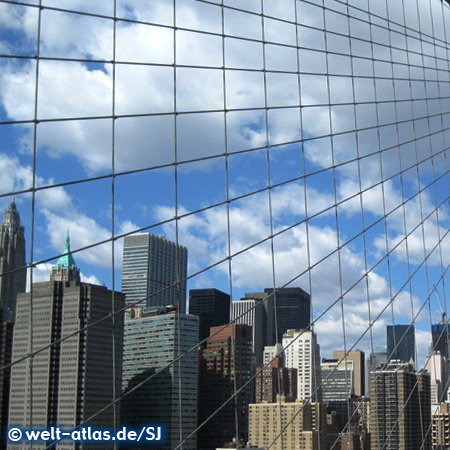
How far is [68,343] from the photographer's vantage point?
9820 millimetres

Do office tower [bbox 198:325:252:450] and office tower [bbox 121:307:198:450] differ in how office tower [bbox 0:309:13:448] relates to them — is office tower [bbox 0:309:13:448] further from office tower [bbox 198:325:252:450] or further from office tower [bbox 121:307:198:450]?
office tower [bbox 198:325:252:450]

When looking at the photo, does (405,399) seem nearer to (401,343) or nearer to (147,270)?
(401,343)

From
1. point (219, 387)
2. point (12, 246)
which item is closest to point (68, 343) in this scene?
point (12, 246)

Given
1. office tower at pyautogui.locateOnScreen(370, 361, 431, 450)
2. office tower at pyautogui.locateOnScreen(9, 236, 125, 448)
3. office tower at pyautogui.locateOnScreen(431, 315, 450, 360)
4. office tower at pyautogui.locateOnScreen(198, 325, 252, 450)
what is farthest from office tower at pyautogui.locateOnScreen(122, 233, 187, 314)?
office tower at pyautogui.locateOnScreen(431, 315, 450, 360)

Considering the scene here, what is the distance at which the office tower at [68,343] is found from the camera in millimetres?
6156

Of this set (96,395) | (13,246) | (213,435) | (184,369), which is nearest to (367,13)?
(13,246)

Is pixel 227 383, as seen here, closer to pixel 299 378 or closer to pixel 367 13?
pixel 299 378

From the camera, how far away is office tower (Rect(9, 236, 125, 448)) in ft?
20.2

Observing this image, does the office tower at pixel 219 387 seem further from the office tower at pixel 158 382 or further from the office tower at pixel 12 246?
the office tower at pixel 12 246

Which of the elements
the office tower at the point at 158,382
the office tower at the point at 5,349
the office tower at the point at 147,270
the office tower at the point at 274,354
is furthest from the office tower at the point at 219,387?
the office tower at the point at 5,349

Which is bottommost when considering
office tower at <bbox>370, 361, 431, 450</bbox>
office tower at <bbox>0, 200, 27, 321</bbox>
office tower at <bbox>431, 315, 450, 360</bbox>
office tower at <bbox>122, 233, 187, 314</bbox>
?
office tower at <bbox>370, 361, 431, 450</bbox>

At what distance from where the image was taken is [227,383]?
15719 millimetres

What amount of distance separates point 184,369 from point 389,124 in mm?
8921

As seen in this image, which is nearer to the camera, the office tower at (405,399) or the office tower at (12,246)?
the office tower at (12,246)
